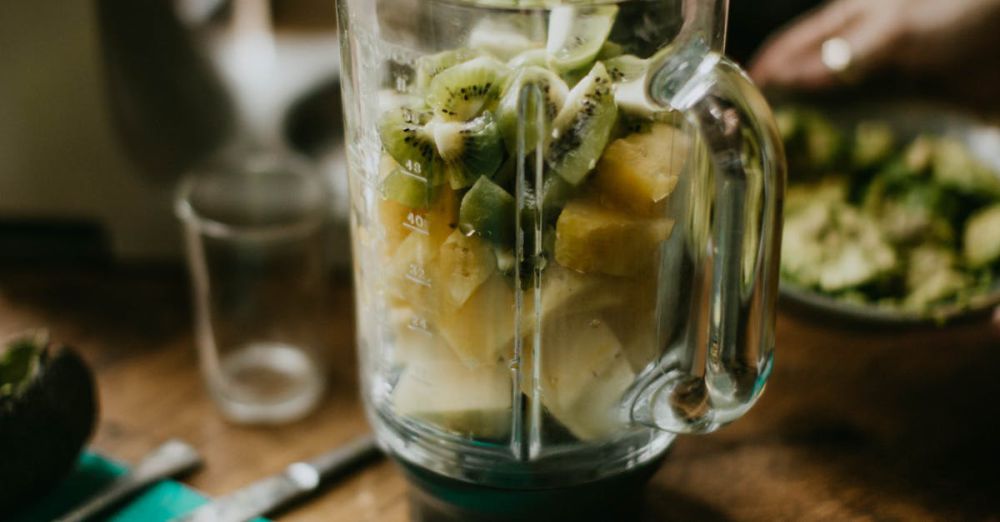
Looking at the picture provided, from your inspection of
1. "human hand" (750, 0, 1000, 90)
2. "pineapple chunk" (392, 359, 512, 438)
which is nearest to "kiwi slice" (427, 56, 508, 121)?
"pineapple chunk" (392, 359, 512, 438)

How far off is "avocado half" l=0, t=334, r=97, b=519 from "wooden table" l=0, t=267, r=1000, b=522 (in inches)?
2.5

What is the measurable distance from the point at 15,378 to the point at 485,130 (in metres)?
0.31

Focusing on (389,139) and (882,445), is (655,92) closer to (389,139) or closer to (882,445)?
(389,139)

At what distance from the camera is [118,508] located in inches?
22.0

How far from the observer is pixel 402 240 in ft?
1.48

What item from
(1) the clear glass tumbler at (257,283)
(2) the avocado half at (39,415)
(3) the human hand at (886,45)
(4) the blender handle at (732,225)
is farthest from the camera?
(3) the human hand at (886,45)

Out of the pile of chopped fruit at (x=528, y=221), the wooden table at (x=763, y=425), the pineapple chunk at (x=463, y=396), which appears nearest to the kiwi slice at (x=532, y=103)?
the pile of chopped fruit at (x=528, y=221)

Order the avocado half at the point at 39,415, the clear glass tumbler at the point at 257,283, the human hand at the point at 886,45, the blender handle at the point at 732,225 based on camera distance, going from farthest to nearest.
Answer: the human hand at the point at 886,45
the clear glass tumbler at the point at 257,283
the avocado half at the point at 39,415
the blender handle at the point at 732,225

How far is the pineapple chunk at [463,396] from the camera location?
1.48ft

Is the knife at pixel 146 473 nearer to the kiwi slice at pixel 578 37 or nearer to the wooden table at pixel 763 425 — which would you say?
the wooden table at pixel 763 425

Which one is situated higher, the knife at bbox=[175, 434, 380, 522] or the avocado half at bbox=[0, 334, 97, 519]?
the avocado half at bbox=[0, 334, 97, 519]

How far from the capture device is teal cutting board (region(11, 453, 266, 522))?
55 cm

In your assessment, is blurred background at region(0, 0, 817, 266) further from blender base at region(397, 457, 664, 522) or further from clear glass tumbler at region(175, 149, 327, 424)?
blender base at region(397, 457, 664, 522)

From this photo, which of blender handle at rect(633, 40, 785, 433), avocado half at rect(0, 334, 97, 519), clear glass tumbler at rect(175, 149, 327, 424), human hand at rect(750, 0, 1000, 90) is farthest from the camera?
human hand at rect(750, 0, 1000, 90)
